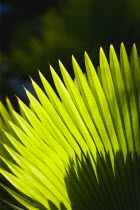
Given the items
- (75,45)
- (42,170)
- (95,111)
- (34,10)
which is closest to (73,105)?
(95,111)

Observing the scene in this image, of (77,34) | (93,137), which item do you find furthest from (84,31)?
(93,137)

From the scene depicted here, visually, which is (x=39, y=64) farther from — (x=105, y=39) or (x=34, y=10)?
(x=34, y=10)

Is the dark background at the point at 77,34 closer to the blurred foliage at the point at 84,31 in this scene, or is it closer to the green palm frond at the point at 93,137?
the blurred foliage at the point at 84,31

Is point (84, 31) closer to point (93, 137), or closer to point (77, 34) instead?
point (77, 34)

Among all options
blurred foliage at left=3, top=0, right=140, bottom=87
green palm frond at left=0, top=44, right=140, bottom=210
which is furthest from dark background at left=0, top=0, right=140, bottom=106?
green palm frond at left=0, top=44, right=140, bottom=210

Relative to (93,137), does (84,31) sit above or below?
above

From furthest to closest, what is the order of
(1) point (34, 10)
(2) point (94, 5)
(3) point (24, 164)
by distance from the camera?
(1) point (34, 10), (2) point (94, 5), (3) point (24, 164)

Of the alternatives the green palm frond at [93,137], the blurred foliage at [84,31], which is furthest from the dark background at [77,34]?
the green palm frond at [93,137]
